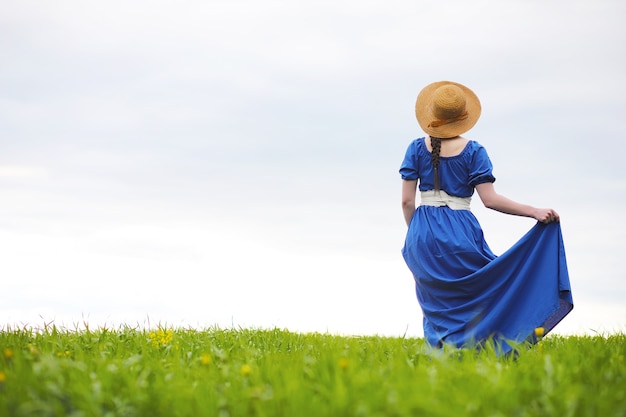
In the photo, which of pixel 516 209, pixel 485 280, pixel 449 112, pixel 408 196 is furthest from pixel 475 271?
pixel 449 112

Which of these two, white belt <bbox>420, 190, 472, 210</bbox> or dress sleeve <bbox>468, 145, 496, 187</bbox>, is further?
white belt <bbox>420, 190, 472, 210</bbox>

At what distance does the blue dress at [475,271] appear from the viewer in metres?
5.93

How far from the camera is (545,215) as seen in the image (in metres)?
5.93

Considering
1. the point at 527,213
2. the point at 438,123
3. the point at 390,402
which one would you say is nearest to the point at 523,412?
the point at 390,402

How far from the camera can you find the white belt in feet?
20.3

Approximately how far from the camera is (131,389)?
12.1 ft

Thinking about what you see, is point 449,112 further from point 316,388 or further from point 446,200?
point 316,388

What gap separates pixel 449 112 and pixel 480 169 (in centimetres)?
→ 63

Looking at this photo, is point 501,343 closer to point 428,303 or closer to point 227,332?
point 428,303

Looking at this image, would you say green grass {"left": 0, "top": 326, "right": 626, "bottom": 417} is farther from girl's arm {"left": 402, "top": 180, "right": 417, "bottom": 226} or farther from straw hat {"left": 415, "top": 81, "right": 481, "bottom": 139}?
straw hat {"left": 415, "top": 81, "right": 481, "bottom": 139}

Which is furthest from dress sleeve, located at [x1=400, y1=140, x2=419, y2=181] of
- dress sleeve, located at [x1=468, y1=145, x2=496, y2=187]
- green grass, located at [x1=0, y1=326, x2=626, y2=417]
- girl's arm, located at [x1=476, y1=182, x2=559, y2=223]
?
green grass, located at [x1=0, y1=326, x2=626, y2=417]

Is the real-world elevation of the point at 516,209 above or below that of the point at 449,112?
below

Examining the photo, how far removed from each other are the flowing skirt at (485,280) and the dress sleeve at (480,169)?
34 centimetres

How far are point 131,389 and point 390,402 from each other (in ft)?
4.93
